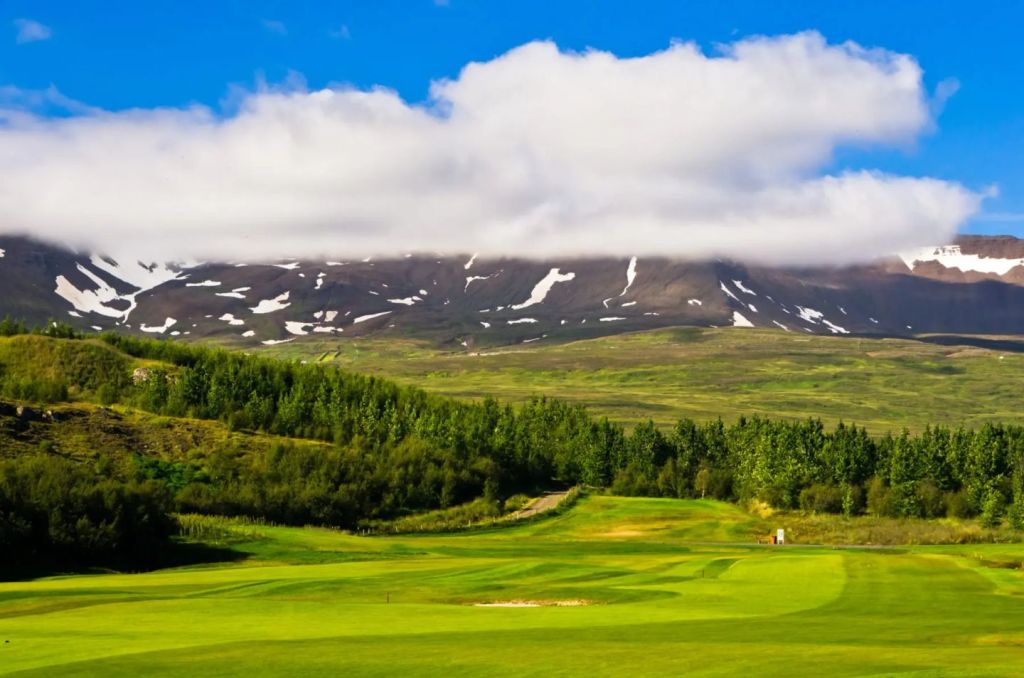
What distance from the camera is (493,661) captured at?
23.8 m

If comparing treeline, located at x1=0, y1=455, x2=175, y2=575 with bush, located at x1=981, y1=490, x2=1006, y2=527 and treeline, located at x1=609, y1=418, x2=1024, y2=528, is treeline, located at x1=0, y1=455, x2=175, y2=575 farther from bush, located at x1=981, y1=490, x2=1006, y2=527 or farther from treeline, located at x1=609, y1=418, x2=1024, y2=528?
bush, located at x1=981, y1=490, x2=1006, y2=527

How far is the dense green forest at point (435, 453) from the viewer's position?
10856cm

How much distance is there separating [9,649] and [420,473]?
97.0m

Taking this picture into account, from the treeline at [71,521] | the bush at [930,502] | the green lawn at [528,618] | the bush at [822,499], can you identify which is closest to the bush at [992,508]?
the bush at [930,502]

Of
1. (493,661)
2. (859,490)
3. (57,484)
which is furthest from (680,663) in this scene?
(859,490)

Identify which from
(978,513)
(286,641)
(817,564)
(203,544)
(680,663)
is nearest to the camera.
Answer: (680,663)

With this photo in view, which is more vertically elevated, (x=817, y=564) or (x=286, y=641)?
(x=286, y=641)

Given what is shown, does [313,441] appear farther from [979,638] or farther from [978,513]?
[979,638]

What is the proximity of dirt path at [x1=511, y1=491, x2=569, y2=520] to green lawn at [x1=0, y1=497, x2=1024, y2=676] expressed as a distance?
50195 mm

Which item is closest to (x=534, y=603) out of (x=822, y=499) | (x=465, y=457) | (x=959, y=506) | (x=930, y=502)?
(x=822, y=499)

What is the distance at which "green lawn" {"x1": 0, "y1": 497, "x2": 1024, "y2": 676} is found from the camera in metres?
23.3

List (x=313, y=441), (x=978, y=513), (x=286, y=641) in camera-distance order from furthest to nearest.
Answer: (x=313, y=441), (x=978, y=513), (x=286, y=641)

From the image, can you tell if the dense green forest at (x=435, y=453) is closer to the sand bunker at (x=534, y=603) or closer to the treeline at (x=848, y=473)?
the treeline at (x=848, y=473)

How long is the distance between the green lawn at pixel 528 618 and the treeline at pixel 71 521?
20.0 ft
